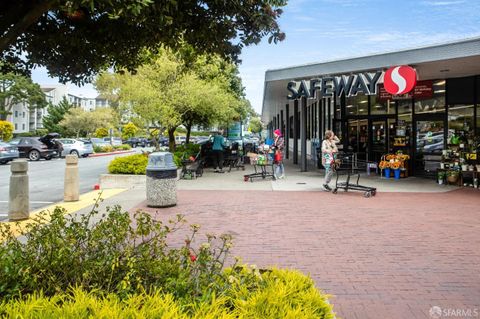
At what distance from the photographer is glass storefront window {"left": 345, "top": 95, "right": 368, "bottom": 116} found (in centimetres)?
1866

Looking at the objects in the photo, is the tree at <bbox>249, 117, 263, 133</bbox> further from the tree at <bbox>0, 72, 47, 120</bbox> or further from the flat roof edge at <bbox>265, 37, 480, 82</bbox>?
the flat roof edge at <bbox>265, 37, 480, 82</bbox>

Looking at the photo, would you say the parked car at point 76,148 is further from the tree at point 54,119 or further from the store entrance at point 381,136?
the tree at point 54,119

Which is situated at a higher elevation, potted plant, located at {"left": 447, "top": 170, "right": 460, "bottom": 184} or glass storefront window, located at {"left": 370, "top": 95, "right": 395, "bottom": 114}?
glass storefront window, located at {"left": 370, "top": 95, "right": 395, "bottom": 114}

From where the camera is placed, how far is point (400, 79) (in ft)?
42.1

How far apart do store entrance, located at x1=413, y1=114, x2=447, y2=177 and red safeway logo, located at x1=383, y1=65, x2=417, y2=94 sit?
348 centimetres

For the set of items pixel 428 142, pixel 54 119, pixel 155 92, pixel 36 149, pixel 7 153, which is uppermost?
pixel 54 119

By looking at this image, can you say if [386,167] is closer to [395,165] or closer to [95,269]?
[395,165]

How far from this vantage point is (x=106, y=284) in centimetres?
354

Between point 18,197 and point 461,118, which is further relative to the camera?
point 461,118

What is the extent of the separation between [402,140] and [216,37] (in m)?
13.8

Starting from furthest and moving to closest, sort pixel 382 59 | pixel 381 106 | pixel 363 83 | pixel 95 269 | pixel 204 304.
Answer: pixel 381 106, pixel 363 83, pixel 382 59, pixel 95 269, pixel 204 304

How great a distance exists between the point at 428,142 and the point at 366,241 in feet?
35.6

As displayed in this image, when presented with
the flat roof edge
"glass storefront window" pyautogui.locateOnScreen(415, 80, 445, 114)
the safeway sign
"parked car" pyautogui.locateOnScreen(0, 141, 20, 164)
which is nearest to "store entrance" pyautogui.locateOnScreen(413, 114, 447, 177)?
"glass storefront window" pyautogui.locateOnScreen(415, 80, 445, 114)

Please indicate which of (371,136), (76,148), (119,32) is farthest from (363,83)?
(76,148)
